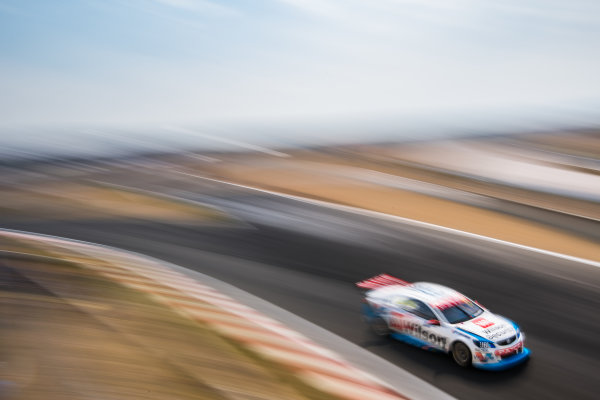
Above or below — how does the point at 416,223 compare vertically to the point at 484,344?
above

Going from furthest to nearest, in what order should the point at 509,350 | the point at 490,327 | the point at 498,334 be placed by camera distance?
the point at 490,327
the point at 498,334
the point at 509,350

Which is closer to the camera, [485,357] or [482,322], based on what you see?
[485,357]

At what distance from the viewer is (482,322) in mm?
9570

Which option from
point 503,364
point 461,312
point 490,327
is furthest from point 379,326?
point 503,364

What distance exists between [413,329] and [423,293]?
2.70 feet

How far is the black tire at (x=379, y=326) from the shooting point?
10500 millimetres

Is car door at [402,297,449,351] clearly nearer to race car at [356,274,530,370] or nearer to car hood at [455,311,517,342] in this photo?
race car at [356,274,530,370]

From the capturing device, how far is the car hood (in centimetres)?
913

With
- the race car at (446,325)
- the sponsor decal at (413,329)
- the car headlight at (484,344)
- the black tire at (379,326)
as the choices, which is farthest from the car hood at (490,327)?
the black tire at (379,326)

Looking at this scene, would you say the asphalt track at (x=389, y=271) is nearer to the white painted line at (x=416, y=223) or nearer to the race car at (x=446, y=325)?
the race car at (x=446, y=325)

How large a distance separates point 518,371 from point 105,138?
51.9 m

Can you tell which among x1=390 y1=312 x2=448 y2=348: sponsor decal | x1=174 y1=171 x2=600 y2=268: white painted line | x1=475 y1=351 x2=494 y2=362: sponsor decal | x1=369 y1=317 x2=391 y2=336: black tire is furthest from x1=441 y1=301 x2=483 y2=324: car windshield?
x1=174 y1=171 x2=600 y2=268: white painted line

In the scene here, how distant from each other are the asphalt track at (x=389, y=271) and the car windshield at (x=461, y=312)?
2.46ft

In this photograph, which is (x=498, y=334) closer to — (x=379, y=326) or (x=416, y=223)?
(x=379, y=326)
